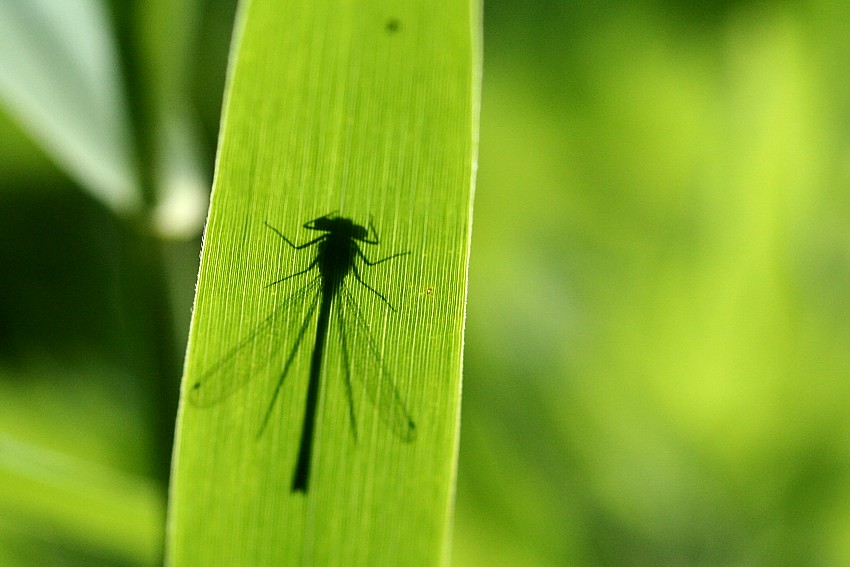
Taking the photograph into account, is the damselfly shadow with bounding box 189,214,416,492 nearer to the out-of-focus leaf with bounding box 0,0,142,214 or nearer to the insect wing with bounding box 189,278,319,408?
the insect wing with bounding box 189,278,319,408

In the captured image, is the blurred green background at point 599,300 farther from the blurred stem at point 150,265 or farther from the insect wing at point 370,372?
the insect wing at point 370,372

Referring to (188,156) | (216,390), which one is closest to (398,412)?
(216,390)

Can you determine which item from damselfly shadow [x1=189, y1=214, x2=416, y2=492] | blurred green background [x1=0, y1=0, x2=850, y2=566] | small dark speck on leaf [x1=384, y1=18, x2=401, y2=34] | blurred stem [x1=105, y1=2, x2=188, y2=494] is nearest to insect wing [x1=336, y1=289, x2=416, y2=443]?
damselfly shadow [x1=189, y1=214, x2=416, y2=492]

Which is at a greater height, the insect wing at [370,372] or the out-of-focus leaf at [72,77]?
the out-of-focus leaf at [72,77]

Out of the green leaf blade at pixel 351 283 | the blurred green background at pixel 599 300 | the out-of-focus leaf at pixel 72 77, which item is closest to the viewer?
the green leaf blade at pixel 351 283

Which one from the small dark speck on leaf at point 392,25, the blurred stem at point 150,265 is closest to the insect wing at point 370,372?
the small dark speck on leaf at point 392,25

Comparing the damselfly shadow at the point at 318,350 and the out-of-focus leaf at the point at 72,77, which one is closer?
the damselfly shadow at the point at 318,350

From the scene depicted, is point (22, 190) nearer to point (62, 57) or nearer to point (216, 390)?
point (62, 57)

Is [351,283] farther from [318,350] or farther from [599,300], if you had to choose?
[599,300]
